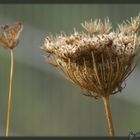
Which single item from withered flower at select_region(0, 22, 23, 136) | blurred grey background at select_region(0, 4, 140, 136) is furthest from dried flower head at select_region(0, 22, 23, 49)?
blurred grey background at select_region(0, 4, 140, 136)

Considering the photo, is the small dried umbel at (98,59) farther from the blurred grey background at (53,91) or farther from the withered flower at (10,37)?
the blurred grey background at (53,91)

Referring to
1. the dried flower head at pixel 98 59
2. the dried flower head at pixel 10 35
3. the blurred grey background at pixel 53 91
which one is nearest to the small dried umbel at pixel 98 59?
the dried flower head at pixel 98 59

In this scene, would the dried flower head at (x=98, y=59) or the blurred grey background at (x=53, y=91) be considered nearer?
the dried flower head at (x=98, y=59)

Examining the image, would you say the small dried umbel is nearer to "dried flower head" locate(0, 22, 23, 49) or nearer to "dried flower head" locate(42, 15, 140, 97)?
"dried flower head" locate(42, 15, 140, 97)

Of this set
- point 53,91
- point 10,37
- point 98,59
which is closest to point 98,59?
point 98,59

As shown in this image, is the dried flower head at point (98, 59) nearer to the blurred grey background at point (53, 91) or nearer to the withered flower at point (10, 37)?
the withered flower at point (10, 37)

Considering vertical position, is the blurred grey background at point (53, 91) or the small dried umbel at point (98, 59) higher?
the blurred grey background at point (53, 91)

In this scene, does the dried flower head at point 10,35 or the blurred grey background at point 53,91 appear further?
the blurred grey background at point 53,91
